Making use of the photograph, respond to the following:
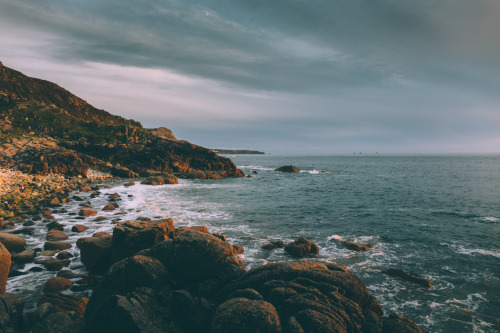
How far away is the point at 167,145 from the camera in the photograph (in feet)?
242

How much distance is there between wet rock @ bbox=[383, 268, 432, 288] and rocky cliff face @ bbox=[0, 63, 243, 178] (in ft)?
181

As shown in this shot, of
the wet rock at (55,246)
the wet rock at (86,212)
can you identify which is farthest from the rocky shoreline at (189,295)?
the wet rock at (86,212)

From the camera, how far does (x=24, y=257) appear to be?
1248 centimetres

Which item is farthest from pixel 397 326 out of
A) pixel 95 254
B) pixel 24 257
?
pixel 24 257

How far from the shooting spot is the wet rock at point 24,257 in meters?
12.4

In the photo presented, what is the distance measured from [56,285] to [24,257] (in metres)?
4.23

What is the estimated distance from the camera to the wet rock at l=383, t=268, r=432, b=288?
11901 millimetres

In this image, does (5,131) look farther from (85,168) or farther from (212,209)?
(212,209)

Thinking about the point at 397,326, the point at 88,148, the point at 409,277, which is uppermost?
the point at 88,148

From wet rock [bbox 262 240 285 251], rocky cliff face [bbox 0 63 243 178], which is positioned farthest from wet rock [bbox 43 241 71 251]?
rocky cliff face [bbox 0 63 243 178]

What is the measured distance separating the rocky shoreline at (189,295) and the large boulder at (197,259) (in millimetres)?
38

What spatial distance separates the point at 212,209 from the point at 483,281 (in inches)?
895

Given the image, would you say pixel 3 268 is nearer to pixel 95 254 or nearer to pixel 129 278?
pixel 95 254

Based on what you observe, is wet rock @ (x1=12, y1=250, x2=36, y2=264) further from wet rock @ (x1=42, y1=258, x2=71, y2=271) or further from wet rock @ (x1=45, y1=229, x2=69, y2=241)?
wet rock @ (x1=45, y1=229, x2=69, y2=241)
